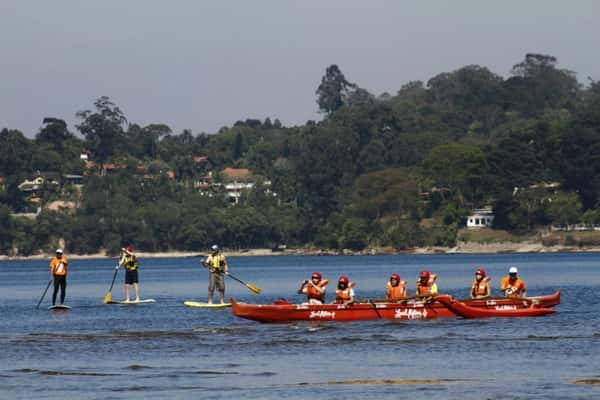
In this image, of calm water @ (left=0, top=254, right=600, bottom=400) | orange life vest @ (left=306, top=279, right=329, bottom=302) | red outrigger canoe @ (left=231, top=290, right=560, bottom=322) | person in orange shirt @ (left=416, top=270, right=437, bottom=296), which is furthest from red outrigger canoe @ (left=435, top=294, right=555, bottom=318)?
orange life vest @ (left=306, top=279, right=329, bottom=302)

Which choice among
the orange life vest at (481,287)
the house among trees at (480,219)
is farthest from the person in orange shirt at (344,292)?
the house among trees at (480,219)

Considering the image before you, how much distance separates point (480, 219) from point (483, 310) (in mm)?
144566

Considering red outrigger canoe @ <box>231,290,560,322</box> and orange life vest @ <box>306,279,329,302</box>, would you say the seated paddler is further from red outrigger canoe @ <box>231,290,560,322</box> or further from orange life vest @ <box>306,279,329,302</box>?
orange life vest @ <box>306,279,329,302</box>

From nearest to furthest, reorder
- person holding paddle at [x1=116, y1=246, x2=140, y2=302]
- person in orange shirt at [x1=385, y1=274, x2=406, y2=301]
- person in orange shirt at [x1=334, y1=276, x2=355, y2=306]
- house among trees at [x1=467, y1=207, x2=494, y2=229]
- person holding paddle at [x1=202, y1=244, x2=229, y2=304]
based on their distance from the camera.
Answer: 1. person in orange shirt at [x1=334, y1=276, x2=355, y2=306]
2. person in orange shirt at [x1=385, y1=274, x2=406, y2=301]
3. person holding paddle at [x1=202, y1=244, x2=229, y2=304]
4. person holding paddle at [x1=116, y1=246, x2=140, y2=302]
5. house among trees at [x1=467, y1=207, x2=494, y2=229]

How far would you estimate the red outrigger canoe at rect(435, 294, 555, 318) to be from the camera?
46.6m

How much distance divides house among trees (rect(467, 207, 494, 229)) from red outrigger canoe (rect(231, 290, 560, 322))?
469ft

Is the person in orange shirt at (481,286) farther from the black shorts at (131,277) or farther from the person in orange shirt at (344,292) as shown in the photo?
the black shorts at (131,277)

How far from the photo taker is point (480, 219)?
190500mm

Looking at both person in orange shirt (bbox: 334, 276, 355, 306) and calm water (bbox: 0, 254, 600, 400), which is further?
person in orange shirt (bbox: 334, 276, 355, 306)

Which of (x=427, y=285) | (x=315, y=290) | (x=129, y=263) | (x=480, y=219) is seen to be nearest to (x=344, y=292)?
(x=315, y=290)

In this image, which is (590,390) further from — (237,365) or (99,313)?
(99,313)

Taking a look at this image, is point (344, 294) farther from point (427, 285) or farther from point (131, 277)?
point (131, 277)

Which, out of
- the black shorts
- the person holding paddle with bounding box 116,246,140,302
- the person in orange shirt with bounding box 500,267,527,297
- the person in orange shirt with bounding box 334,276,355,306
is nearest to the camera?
the person in orange shirt with bounding box 334,276,355,306

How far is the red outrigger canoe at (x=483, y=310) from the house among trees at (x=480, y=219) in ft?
466
